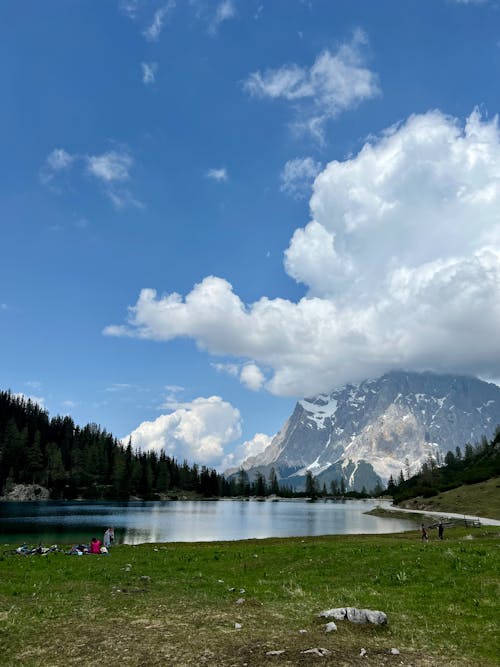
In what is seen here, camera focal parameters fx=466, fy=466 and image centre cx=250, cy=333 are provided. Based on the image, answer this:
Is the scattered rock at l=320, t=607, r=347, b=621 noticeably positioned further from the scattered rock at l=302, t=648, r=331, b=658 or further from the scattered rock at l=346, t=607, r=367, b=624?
the scattered rock at l=302, t=648, r=331, b=658

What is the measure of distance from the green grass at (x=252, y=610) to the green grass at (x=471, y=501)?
93.9 m

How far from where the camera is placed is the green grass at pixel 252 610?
1444cm

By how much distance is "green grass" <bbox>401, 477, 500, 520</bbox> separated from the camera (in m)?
119

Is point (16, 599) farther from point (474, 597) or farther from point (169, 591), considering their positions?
point (474, 597)

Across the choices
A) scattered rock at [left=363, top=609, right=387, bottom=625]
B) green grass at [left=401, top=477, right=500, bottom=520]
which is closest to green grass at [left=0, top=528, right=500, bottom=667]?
scattered rock at [left=363, top=609, right=387, bottom=625]

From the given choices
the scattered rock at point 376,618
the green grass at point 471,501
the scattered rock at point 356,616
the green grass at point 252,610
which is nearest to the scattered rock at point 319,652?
the green grass at point 252,610

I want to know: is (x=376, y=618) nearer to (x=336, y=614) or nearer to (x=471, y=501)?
(x=336, y=614)

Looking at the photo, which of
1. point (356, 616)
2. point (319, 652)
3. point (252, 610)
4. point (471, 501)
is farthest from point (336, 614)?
point (471, 501)

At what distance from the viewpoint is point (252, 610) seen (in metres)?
20.0

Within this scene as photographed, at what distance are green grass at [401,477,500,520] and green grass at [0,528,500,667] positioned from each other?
9393cm

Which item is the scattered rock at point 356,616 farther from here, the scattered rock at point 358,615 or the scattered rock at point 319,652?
the scattered rock at point 319,652

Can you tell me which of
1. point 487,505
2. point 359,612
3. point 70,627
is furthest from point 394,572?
point 487,505

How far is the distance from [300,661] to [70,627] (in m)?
9.65

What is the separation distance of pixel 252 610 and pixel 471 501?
133322 millimetres
